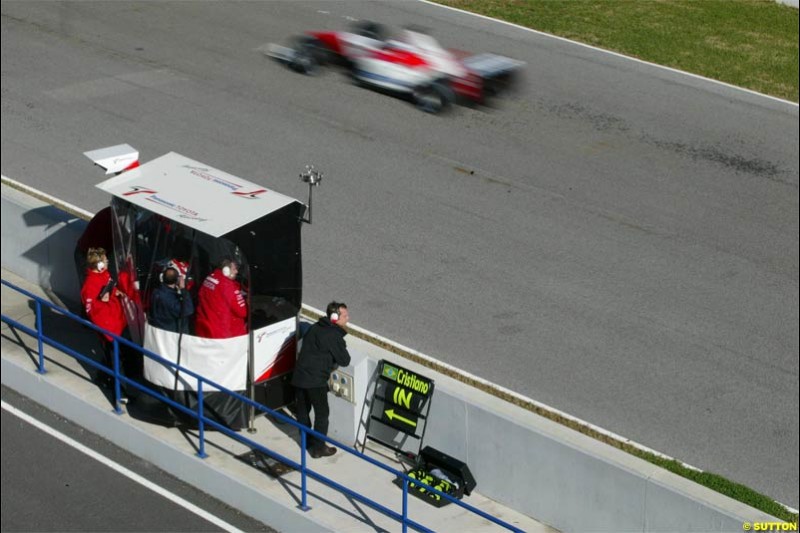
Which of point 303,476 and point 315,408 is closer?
point 303,476

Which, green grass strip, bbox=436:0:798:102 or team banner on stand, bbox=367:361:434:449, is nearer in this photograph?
green grass strip, bbox=436:0:798:102

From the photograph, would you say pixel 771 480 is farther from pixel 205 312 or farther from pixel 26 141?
pixel 26 141

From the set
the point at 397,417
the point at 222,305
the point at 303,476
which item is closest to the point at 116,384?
the point at 222,305

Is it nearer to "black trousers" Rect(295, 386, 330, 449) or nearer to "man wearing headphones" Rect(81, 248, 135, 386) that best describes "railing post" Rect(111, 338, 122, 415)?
"man wearing headphones" Rect(81, 248, 135, 386)

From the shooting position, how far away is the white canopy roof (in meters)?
9.77

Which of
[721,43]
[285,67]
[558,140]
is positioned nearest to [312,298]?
[285,67]

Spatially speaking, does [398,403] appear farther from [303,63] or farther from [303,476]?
[303,63]

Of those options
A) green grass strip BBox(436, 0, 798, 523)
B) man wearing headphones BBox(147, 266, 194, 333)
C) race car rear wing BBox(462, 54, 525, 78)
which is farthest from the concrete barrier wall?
green grass strip BBox(436, 0, 798, 523)

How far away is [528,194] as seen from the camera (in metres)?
9.47

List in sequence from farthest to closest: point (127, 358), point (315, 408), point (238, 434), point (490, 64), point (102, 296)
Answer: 1. point (127, 358)
2. point (102, 296)
3. point (238, 434)
4. point (315, 408)
5. point (490, 64)

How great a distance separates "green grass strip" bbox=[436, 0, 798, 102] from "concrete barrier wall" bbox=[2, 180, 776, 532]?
320cm

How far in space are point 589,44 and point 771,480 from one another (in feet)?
17.8

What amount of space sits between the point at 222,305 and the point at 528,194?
2706mm

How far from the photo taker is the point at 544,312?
12.2 meters
